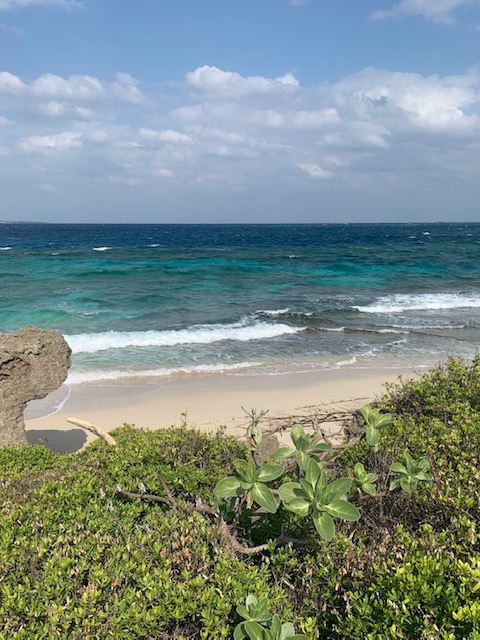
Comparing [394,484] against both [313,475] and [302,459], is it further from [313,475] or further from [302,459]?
[313,475]

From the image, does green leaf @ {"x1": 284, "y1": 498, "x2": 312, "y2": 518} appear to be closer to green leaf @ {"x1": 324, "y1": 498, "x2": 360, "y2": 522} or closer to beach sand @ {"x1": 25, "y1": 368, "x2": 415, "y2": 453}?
green leaf @ {"x1": 324, "y1": 498, "x2": 360, "y2": 522}

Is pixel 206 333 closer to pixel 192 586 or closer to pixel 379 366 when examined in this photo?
pixel 379 366

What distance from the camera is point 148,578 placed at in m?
2.47

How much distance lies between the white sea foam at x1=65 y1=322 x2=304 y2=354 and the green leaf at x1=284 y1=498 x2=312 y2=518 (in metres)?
14.2

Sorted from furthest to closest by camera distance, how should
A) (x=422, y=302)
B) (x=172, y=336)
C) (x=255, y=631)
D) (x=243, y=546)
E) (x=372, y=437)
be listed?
(x=422, y=302) < (x=172, y=336) < (x=372, y=437) < (x=243, y=546) < (x=255, y=631)

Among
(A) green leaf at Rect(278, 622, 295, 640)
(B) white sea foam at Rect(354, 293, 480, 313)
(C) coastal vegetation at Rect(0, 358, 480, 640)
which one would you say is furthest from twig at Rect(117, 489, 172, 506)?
(B) white sea foam at Rect(354, 293, 480, 313)

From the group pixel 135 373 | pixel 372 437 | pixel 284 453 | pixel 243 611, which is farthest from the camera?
pixel 135 373

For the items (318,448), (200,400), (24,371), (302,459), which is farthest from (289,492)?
(200,400)

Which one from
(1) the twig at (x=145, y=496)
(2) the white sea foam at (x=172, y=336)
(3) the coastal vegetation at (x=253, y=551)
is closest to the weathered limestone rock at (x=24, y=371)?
(3) the coastal vegetation at (x=253, y=551)

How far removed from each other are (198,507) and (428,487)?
1.48 meters

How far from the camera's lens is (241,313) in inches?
888

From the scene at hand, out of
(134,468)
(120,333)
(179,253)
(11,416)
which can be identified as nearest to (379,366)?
(120,333)

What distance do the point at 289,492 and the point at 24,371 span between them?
580 cm

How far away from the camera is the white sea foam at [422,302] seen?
2402cm
